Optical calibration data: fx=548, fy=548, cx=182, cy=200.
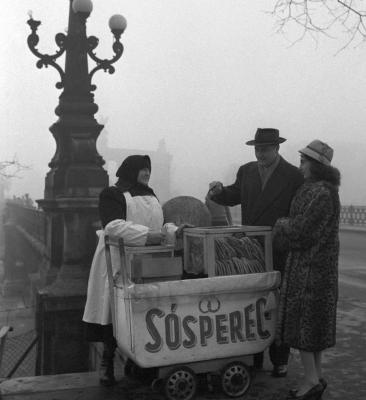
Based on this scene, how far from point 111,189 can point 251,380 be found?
1.79m

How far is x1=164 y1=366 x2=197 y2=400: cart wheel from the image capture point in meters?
3.72

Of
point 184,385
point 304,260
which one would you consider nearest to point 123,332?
point 184,385

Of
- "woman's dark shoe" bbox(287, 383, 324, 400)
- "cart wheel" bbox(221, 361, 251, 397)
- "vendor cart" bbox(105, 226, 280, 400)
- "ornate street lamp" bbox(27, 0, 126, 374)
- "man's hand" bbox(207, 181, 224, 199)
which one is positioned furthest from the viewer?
"ornate street lamp" bbox(27, 0, 126, 374)

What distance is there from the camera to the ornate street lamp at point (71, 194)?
25.2 ft

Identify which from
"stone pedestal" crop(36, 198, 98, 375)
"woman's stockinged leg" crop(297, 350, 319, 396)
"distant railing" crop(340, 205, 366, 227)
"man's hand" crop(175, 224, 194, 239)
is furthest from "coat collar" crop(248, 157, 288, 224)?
"distant railing" crop(340, 205, 366, 227)

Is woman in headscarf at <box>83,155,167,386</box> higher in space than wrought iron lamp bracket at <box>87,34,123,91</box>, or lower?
lower

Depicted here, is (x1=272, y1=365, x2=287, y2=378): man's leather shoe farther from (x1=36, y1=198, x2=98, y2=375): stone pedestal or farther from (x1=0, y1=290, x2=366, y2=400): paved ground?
(x1=36, y1=198, x2=98, y2=375): stone pedestal

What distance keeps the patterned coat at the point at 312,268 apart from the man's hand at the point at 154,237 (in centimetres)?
84

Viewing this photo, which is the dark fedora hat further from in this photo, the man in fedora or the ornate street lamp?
the ornate street lamp

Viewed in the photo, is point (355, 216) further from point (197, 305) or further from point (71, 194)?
point (197, 305)

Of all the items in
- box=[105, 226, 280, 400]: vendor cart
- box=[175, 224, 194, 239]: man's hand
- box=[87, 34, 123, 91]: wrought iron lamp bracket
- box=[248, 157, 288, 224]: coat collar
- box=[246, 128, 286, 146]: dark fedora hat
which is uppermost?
box=[87, 34, 123, 91]: wrought iron lamp bracket

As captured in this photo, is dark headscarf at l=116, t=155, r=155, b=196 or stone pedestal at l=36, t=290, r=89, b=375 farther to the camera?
stone pedestal at l=36, t=290, r=89, b=375

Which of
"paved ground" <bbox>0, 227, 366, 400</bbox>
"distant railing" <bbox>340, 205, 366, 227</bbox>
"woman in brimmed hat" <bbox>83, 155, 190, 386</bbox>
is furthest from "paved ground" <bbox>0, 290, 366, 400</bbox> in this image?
"distant railing" <bbox>340, 205, 366, 227</bbox>

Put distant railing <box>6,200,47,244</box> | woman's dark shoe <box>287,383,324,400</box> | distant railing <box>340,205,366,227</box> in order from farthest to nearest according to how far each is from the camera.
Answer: distant railing <box>340,205,366,227</box>
distant railing <box>6,200,47,244</box>
woman's dark shoe <box>287,383,324,400</box>
